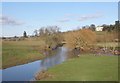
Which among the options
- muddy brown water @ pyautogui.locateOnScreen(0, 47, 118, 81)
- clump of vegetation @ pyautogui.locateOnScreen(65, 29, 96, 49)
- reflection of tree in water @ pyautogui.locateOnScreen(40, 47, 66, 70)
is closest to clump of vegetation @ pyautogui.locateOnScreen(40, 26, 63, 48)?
→ clump of vegetation @ pyautogui.locateOnScreen(65, 29, 96, 49)

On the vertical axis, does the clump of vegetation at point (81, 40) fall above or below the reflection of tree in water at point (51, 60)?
above

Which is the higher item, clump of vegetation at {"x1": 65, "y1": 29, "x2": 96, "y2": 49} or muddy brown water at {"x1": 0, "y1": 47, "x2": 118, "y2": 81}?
clump of vegetation at {"x1": 65, "y1": 29, "x2": 96, "y2": 49}

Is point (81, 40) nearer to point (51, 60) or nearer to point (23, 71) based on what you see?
point (51, 60)

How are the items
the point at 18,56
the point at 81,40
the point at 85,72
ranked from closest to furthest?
the point at 85,72
the point at 18,56
the point at 81,40

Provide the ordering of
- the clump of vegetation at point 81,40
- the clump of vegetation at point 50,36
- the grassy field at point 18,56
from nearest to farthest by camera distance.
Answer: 1. the grassy field at point 18,56
2. the clump of vegetation at point 81,40
3. the clump of vegetation at point 50,36

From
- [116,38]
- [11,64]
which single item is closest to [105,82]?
[11,64]

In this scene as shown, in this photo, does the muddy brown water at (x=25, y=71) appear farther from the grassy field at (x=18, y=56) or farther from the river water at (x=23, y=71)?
the grassy field at (x=18, y=56)

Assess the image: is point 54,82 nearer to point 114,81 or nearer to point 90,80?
point 90,80

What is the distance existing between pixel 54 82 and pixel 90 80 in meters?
4.10

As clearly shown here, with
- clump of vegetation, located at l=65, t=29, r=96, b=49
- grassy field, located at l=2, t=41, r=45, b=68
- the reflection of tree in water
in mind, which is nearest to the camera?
the reflection of tree in water

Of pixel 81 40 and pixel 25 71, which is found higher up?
pixel 81 40

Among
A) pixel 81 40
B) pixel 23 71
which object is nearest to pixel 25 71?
→ pixel 23 71

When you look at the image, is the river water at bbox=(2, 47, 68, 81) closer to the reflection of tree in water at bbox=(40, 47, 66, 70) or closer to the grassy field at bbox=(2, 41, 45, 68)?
the reflection of tree in water at bbox=(40, 47, 66, 70)

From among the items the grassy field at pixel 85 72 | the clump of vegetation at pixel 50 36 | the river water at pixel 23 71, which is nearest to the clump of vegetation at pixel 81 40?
the clump of vegetation at pixel 50 36
